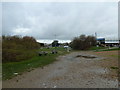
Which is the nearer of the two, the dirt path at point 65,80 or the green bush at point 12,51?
the dirt path at point 65,80

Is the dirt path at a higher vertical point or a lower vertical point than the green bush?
lower

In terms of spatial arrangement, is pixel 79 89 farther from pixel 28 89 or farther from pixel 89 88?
pixel 28 89

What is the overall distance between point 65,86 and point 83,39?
91.2 ft

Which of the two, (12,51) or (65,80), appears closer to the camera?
(65,80)

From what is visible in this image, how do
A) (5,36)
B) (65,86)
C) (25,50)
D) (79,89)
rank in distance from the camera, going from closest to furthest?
(79,89), (65,86), (5,36), (25,50)

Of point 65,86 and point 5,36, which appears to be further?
point 5,36

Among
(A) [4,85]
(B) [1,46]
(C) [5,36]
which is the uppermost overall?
(C) [5,36]

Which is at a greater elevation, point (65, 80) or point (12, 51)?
point (12, 51)

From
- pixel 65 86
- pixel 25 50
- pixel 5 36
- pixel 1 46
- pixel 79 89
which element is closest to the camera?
pixel 79 89

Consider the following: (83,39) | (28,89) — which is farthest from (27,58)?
(83,39)

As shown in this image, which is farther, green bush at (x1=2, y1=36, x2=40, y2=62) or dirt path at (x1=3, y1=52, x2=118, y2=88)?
green bush at (x1=2, y1=36, x2=40, y2=62)

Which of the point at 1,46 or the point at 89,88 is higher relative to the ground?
the point at 1,46

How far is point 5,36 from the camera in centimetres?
799

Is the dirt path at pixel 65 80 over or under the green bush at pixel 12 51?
under
